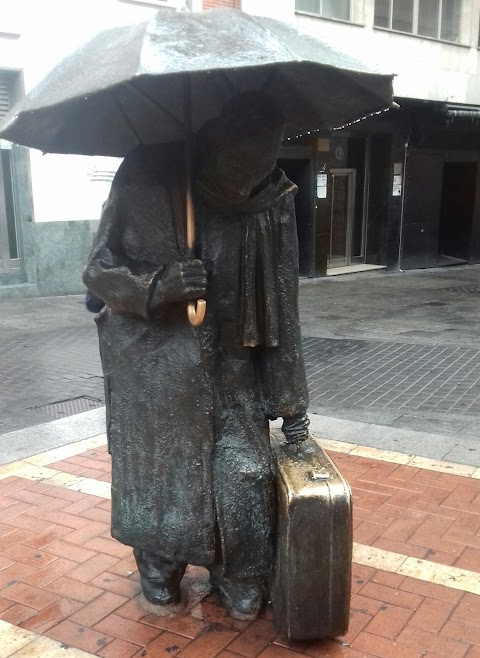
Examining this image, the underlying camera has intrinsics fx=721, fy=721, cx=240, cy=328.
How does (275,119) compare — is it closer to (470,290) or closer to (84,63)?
(84,63)

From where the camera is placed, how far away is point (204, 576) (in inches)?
133

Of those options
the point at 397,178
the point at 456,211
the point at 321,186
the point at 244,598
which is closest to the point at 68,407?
the point at 244,598

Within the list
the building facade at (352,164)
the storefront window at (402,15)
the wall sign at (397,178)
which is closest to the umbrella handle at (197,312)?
the building facade at (352,164)

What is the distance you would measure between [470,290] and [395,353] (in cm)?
594

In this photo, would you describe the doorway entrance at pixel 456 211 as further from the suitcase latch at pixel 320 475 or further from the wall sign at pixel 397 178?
the suitcase latch at pixel 320 475

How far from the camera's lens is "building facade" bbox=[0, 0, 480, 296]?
11.3 meters

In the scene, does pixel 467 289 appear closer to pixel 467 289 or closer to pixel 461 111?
pixel 467 289

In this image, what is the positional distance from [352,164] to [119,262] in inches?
551

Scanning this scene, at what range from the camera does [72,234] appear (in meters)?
11.9

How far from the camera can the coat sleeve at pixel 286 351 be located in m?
2.82

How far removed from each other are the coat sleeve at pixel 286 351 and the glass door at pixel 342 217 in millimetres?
13007

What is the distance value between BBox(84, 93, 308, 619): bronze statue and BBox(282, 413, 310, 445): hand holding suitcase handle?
93 mm

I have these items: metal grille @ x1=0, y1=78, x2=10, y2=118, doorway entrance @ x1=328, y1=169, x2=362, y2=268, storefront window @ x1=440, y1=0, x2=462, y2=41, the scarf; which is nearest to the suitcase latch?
the scarf

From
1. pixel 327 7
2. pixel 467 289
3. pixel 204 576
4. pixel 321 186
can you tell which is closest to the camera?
pixel 204 576
